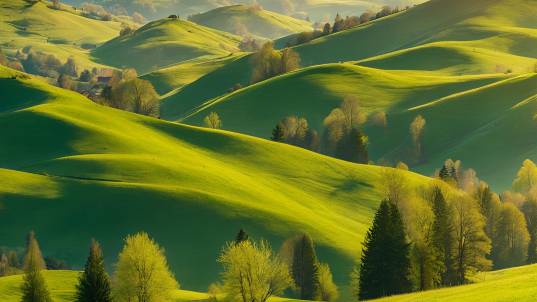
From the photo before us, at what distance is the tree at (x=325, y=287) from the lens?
89.2 meters

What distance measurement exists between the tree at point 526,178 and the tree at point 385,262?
226 feet

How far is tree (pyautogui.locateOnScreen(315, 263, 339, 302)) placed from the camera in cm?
8921

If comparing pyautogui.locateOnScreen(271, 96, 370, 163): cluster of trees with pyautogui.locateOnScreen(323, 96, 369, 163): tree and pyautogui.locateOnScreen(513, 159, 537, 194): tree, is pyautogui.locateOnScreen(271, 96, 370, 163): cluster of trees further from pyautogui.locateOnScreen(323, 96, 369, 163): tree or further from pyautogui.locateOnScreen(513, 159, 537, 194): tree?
pyautogui.locateOnScreen(513, 159, 537, 194): tree

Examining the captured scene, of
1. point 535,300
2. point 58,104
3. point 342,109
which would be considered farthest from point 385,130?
point 535,300

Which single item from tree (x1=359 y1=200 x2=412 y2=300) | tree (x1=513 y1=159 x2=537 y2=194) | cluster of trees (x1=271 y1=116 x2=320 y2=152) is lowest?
tree (x1=359 y1=200 x2=412 y2=300)

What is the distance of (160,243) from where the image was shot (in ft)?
330

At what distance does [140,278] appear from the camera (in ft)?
239

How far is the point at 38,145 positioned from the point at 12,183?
2082 cm

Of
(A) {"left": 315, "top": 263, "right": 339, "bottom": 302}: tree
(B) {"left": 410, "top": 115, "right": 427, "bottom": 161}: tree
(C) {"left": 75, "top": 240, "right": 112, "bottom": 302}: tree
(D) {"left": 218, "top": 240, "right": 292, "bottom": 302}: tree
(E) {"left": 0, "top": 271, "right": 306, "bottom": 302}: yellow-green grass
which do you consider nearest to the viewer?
(C) {"left": 75, "top": 240, "right": 112, "bottom": 302}: tree

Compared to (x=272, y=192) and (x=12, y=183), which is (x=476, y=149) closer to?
(x=272, y=192)

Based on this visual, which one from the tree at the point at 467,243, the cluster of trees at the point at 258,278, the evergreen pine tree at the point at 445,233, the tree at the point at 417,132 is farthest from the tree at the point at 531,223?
the tree at the point at 417,132

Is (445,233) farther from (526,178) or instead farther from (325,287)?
(526,178)

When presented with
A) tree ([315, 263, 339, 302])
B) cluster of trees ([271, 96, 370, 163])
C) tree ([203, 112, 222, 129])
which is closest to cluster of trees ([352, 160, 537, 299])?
tree ([315, 263, 339, 302])

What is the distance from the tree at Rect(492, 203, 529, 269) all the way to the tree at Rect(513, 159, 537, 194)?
87.4 ft
